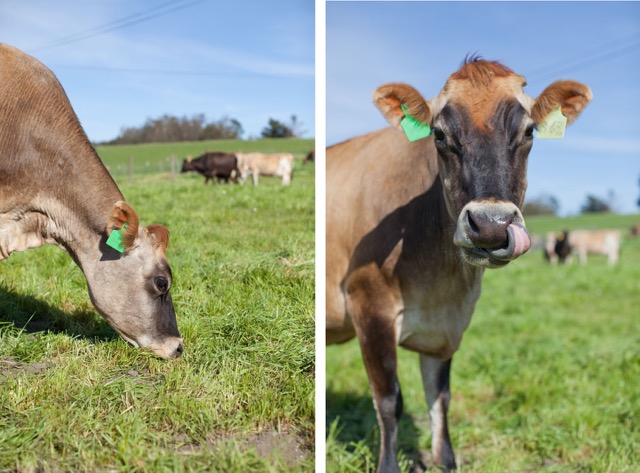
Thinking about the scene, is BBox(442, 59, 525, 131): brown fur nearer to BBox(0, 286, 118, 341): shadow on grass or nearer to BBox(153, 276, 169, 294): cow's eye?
BBox(153, 276, 169, 294): cow's eye

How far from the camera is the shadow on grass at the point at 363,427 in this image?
3.65 meters

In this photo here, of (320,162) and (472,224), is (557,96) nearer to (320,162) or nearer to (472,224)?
(472,224)

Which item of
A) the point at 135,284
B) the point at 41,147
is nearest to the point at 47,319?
the point at 135,284

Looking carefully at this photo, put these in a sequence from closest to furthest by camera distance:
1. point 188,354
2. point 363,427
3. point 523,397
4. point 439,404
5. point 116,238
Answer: point 188,354
point 116,238
point 439,404
point 363,427
point 523,397

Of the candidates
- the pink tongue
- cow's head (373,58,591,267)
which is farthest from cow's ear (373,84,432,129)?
the pink tongue

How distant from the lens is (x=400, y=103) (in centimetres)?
263

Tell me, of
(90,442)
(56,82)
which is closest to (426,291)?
(90,442)

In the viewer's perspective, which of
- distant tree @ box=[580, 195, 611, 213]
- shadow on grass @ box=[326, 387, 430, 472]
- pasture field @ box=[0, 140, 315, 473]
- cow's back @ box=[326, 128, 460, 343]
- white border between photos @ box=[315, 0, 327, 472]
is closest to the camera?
pasture field @ box=[0, 140, 315, 473]

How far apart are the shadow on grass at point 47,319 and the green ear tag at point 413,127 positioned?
4.35 ft

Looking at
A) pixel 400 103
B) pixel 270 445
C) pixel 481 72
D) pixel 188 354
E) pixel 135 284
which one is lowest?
pixel 270 445

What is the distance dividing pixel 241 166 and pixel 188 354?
32.6 inches

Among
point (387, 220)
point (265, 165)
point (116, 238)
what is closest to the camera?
point (116, 238)

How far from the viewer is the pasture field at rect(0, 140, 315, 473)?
2.05 m

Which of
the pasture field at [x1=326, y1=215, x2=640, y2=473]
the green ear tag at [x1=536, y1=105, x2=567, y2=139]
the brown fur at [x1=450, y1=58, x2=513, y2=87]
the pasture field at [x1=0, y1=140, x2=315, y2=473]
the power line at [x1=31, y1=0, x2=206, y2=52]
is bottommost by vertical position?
the pasture field at [x1=326, y1=215, x2=640, y2=473]
